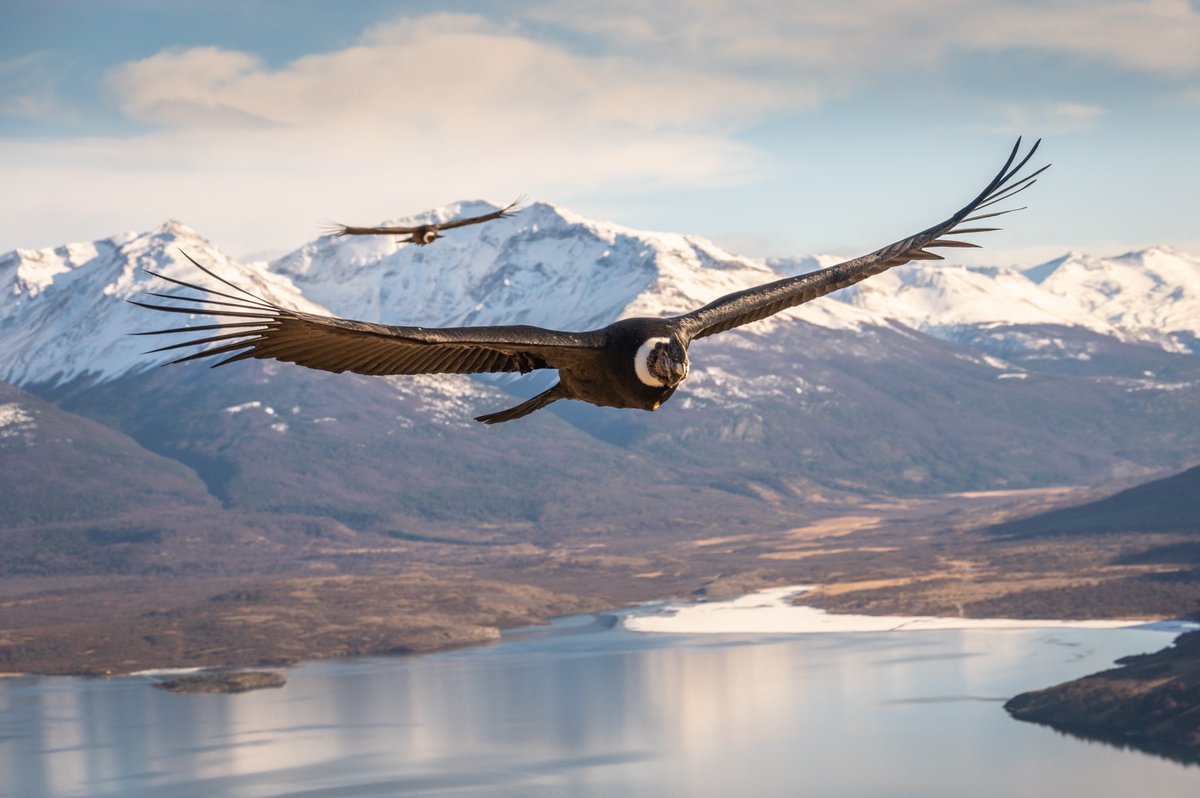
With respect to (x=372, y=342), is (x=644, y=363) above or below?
below

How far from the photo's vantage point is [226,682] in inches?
7180

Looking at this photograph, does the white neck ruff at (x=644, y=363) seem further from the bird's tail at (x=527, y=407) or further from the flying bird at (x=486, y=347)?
the bird's tail at (x=527, y=407)

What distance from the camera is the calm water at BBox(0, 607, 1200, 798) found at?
11625 cm

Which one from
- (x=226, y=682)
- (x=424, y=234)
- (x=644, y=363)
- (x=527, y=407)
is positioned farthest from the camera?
(x=226, y=682)

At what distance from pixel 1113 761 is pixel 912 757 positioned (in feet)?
45.8

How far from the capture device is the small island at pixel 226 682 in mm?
180450

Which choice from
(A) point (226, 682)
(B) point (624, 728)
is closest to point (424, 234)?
(B) point (624, 728)

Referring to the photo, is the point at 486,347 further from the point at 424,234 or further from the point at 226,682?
the point at 226,682

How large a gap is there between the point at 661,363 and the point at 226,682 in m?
176

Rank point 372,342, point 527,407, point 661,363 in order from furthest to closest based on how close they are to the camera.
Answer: point 527,407 → point 372,342 → point 661,363

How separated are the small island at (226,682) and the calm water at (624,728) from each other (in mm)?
3053

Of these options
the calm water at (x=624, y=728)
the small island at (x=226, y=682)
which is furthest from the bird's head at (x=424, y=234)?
the small island at (x=226, y=682)

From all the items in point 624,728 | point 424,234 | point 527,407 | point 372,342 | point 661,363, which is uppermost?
point 424,234

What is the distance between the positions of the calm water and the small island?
3053mm
